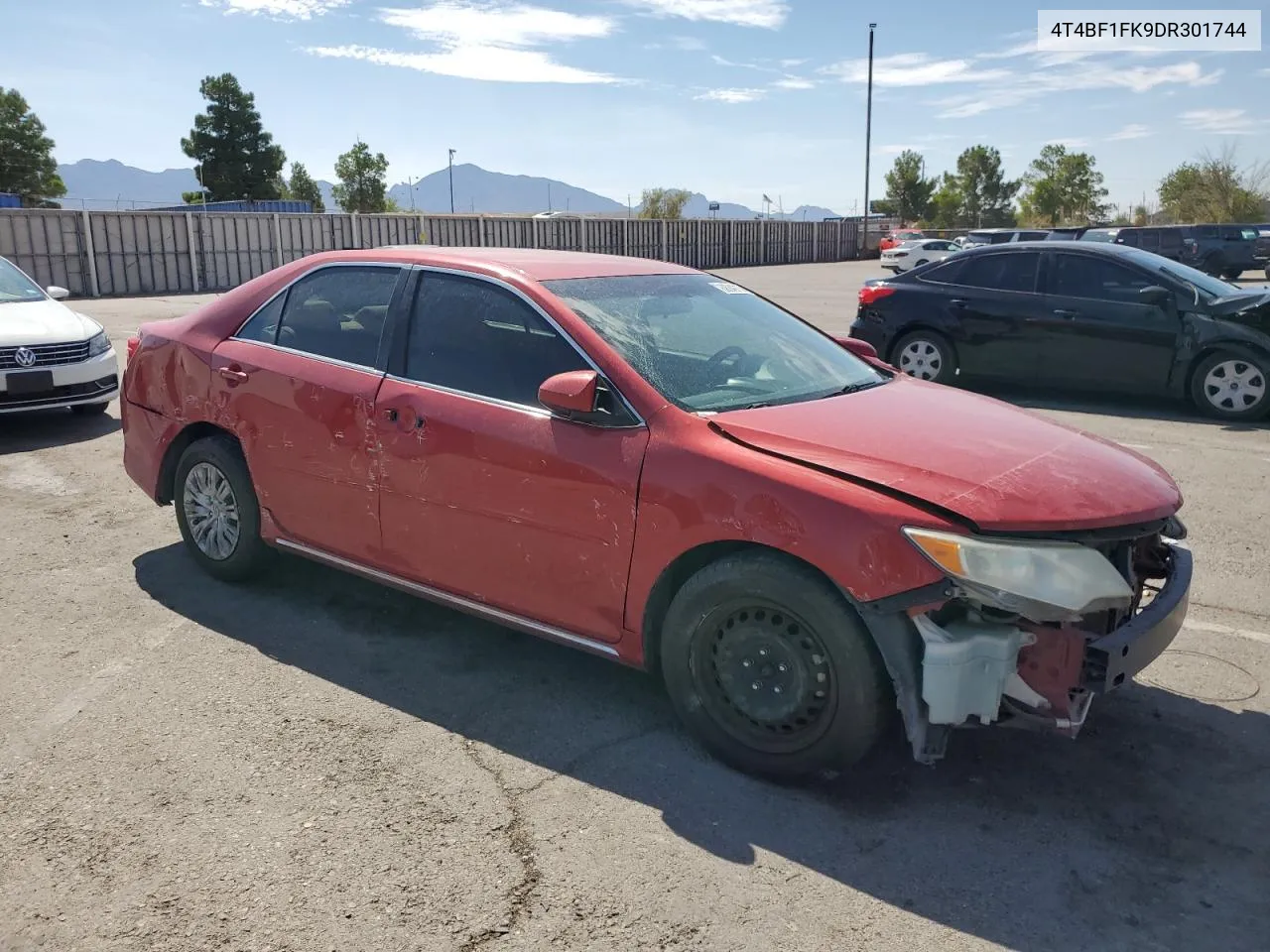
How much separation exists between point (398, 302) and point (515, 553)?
1251 millimetres

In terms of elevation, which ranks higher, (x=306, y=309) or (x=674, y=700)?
(x=306, y=309)

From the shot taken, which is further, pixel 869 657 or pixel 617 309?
pixel 617 309

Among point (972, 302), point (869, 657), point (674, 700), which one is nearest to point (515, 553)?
point (674, 700)

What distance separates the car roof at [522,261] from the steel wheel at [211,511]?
115cm

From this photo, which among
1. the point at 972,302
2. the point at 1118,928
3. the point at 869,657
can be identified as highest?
the point at 972,302

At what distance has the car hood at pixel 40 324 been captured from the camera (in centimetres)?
821

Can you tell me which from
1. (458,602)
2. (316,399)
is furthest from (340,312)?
(458,602)

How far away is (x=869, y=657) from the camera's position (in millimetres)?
3016

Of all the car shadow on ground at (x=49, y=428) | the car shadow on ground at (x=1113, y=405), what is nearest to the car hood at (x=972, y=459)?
the car shadow on ground at (x=1113, y=405)

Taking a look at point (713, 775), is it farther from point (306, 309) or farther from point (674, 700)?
point (306, 309)

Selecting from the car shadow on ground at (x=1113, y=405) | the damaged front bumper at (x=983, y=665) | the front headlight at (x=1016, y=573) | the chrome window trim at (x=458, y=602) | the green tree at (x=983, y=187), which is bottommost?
the car shadow on ground at (x=1113, y=405)

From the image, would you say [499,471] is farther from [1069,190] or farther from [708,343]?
[1069,190]

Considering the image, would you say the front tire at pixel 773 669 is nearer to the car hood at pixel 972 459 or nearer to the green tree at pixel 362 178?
the car hood at pixel 972 459

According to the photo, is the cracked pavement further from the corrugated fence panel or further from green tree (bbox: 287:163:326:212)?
green tree (bbox: 287:163:326:212)
